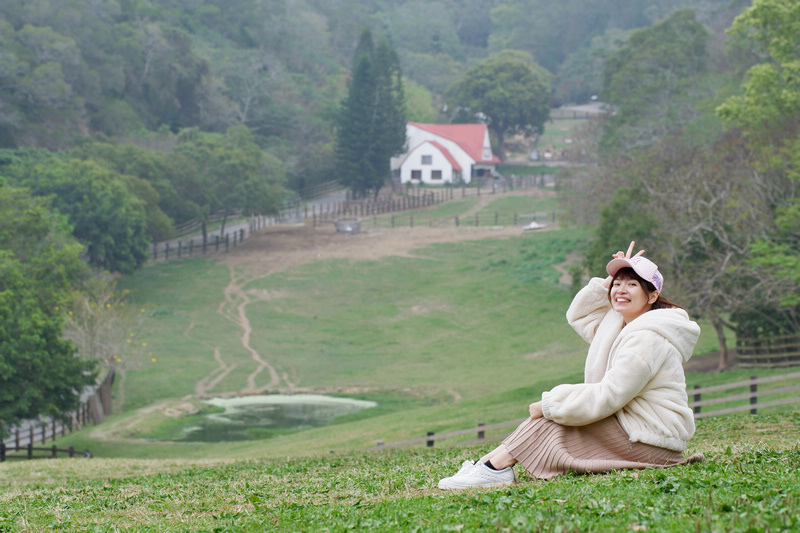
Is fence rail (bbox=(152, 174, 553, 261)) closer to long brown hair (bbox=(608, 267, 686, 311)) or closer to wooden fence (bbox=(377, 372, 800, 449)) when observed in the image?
wooden fence (bbox=(377, 372, 800, 449))

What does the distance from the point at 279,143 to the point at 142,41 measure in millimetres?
15029

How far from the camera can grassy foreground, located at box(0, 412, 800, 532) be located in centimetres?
560

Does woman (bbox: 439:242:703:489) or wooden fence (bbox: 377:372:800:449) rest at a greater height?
woman (bbox: 439:242:703:489)

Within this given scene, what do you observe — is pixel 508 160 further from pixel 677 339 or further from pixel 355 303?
pixel 677 339

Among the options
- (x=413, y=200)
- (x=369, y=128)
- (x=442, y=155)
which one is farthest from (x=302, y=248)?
(x=442, y=155)

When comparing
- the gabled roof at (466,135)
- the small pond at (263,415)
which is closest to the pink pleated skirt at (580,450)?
the small pond at (263,415)

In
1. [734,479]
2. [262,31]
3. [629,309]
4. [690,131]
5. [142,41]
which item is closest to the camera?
[734,479]

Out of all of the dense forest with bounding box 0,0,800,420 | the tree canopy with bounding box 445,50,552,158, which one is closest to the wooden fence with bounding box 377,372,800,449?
the dense forest with bounding box 0,0,800,420

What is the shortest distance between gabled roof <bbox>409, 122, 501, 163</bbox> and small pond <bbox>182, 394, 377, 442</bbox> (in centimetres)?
6179

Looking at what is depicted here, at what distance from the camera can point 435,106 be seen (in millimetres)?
117000

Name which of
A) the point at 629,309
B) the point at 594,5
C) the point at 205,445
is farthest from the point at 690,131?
the point at 594,5

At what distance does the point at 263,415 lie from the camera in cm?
2975

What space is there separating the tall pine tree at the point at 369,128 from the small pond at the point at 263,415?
4930 centimetres

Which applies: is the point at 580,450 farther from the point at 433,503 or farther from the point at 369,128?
the point at 369,128
